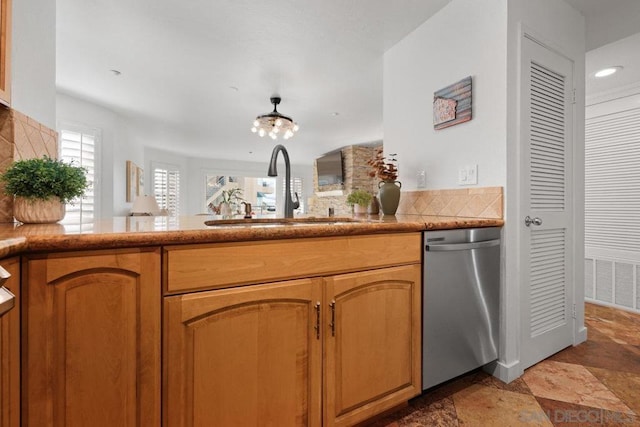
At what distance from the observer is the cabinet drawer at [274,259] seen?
886mm

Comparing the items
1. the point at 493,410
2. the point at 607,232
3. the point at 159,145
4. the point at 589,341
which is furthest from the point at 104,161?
the point at 607,232

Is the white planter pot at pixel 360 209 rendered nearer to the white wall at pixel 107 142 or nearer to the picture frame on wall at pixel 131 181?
the white wall at pixel 107 142

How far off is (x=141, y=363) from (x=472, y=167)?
187 cm

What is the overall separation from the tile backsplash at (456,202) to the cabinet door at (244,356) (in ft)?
3.86

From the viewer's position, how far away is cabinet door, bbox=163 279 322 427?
0.89 meters

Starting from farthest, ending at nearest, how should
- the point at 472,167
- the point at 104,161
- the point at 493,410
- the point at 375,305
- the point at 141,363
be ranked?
the point at 104,161, the point at 472,167, the point at 493,410, the point at 375,305, the point at 141,363

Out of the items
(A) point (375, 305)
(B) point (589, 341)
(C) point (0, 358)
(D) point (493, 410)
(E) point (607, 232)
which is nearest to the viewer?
(C) point (0, 358)

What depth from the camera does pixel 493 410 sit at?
1405 mm

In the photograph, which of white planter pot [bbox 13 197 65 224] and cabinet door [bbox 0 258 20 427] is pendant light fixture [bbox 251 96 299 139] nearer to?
white planter pot [bbox 13 197 65 224]

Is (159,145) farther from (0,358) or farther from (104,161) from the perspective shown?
(0,358)

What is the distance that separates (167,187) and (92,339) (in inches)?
288

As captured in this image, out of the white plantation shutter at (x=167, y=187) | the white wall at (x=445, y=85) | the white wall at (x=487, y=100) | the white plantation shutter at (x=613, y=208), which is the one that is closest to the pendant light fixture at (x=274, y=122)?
the white wall at (x=445, y=85)

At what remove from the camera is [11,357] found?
71 centimetres

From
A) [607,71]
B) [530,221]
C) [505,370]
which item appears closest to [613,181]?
[607,71]
